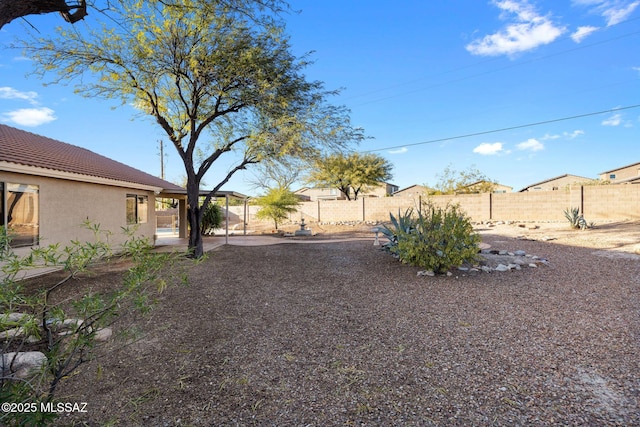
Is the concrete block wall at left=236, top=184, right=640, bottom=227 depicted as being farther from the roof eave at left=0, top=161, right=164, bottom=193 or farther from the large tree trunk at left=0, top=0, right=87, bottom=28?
the large tree trunk at left=0, top=0, right=87, bottom=28

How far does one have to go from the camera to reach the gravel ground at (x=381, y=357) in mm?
→ 2607

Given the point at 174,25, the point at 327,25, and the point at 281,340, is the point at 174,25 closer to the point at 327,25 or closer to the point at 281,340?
the point at 327,25

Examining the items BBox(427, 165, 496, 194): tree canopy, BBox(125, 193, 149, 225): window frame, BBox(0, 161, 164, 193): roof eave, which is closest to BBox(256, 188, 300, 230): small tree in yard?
BBox(125, 193, 149, 225): window frame

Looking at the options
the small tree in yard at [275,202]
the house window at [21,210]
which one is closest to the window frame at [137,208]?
the house window at [21,210]

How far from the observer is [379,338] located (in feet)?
13.0

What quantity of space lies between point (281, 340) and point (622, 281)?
6427 millimetres

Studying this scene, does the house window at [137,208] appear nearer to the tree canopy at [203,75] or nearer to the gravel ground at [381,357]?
the tree canopy at [203,75]

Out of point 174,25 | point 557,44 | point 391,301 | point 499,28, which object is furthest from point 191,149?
point 557,44

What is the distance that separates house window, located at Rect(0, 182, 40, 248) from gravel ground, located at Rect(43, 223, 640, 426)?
172 inches

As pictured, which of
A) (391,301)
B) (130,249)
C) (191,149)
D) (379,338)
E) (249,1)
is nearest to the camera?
(130,249)

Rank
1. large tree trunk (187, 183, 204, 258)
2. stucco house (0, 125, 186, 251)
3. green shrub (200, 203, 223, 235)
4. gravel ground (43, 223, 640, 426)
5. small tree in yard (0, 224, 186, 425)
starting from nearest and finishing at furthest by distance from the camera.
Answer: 1. small tree in yard (0, 224, 186, 425)
2. gravel ground (43, 223, 640, 426)
3. stucco house (0, 125, 186, 251)
4. large tree trunk (187, 183, 204, 258)
5. green shrub (200, 203, 223, 235)

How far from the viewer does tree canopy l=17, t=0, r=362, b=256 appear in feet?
27.6

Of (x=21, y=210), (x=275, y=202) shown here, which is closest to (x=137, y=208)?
(x=21, y=210)

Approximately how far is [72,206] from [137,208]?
3.61 m
